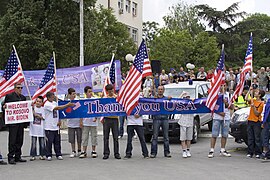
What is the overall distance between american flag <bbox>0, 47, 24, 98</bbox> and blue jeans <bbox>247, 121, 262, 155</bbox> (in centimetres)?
607

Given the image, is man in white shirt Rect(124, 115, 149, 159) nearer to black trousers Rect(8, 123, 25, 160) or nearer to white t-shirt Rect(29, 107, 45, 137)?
white t-shirt Rect(29, 107, 45, 137)

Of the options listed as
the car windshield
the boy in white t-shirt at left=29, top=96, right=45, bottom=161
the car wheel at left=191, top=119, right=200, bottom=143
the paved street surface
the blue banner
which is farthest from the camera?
the car windshield

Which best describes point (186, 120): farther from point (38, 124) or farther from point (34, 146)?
point (34, 146)

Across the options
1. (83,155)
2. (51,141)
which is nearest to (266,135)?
(83,155)

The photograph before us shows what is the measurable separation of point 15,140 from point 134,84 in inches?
128

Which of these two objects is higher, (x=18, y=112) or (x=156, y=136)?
(x=18, y=112)

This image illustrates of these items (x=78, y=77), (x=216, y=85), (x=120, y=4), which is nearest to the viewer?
(x=216, y=85)

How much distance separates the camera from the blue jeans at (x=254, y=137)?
37.2 feet

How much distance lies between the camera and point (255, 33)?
2274 inches

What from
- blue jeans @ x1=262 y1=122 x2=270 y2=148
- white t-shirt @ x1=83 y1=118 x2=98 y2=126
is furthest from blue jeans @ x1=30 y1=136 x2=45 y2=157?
blue jeans @ x1=262 y1=122 x2=270 y2=148

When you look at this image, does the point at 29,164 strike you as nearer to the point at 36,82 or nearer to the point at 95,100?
the point at 95,100

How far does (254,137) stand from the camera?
11492mm

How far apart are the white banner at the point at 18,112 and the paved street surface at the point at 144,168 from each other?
1076 mm

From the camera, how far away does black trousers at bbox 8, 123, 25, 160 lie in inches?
415
